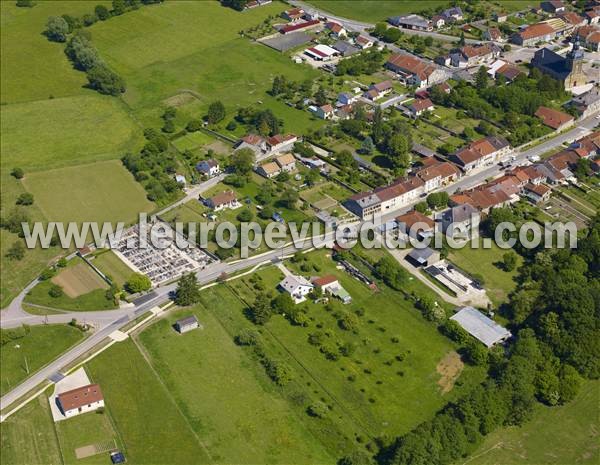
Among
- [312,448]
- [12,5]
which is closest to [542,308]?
[312,448]

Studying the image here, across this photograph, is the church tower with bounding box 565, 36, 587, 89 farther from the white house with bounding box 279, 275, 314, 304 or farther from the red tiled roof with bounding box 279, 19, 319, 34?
the white house with bounding box 279, 275, 314, 304

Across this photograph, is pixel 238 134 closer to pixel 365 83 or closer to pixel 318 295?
pixel 365 83

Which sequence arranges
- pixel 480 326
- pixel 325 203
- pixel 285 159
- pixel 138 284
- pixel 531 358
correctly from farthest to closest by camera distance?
pixel 285 159 < pixel 325 203 < pixel 138 284 < pixel 480 326 < pixel 531 358

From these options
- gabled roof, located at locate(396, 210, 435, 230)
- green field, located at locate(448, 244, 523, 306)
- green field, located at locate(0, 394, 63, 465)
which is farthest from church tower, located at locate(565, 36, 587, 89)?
green field, located at locate(0, 394, 63, 465)

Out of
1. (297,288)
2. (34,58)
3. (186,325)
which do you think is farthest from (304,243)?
(34,58)

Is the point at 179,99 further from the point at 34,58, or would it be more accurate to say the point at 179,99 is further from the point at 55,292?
the point at 55,292

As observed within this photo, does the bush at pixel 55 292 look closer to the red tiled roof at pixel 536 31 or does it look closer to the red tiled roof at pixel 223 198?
the red tiled roof at pixel 223 198
